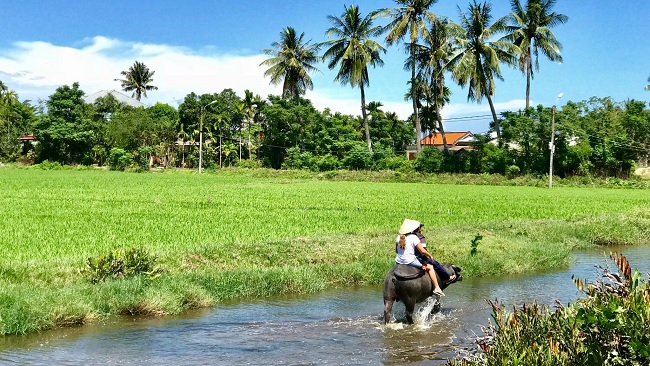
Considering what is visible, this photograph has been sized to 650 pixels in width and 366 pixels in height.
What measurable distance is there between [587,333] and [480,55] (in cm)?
5134

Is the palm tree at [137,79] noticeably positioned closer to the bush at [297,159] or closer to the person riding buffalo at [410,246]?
the bush at [297,159]

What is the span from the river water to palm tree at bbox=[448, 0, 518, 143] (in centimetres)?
4452

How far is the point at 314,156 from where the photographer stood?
63062 millimetres

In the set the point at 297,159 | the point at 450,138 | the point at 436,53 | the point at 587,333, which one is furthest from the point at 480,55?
the point at 587,333

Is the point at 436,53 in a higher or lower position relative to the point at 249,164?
higher

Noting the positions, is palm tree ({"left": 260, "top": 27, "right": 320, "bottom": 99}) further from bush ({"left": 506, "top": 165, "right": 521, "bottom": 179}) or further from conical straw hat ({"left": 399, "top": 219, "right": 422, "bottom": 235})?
conical straw hat ({"left": 399, "top": 219, "right": 422, "bottom": 235})

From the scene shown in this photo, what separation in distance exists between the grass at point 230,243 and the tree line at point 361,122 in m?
25.0

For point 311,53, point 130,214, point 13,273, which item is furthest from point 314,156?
point 13,273

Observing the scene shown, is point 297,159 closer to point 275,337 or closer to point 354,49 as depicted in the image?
point 354,49

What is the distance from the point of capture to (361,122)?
7275cm

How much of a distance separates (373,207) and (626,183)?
31.9 meters

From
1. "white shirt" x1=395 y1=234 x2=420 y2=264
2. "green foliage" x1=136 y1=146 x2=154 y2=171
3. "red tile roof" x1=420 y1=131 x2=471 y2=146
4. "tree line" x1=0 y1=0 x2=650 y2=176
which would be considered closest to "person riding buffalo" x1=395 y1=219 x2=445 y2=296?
"white shirt" x1=395 y1=234 x2=420 y2=264

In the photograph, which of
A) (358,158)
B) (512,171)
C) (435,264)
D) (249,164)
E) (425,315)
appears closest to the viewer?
(435,264)

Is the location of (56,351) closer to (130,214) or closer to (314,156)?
(130,214)
